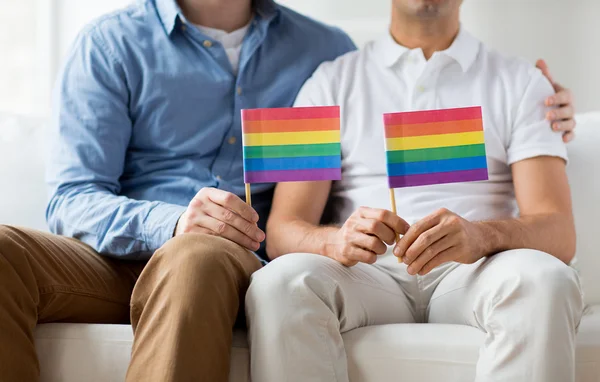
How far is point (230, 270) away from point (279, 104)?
656 mm

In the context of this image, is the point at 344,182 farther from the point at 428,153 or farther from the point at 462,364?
the point at 462,364

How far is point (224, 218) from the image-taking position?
1.53 meters

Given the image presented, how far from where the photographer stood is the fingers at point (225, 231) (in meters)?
1.52

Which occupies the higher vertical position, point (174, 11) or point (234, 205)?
point (174, 11)

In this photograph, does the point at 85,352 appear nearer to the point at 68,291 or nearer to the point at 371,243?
the point at 68,291

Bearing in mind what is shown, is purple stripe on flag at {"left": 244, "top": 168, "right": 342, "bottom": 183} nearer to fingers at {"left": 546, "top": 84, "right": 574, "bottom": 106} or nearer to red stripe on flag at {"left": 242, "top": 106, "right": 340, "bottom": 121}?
red stripe on flag at {"left": 242, "top": 106, "right": 340, "bottom": 121}

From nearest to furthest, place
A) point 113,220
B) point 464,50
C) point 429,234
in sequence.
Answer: point 429,234 < point 113,220 < point 464,50

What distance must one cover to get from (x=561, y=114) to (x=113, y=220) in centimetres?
100

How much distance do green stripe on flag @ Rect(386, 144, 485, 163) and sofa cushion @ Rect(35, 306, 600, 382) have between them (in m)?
0.31

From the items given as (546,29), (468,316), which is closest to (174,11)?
(468,316)

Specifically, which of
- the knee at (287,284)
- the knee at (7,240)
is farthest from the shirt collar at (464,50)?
the knee at (7,240)

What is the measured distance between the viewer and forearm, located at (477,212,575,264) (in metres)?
1.51

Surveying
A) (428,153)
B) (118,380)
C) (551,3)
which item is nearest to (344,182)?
(428,153)

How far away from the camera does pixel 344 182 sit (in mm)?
1869
